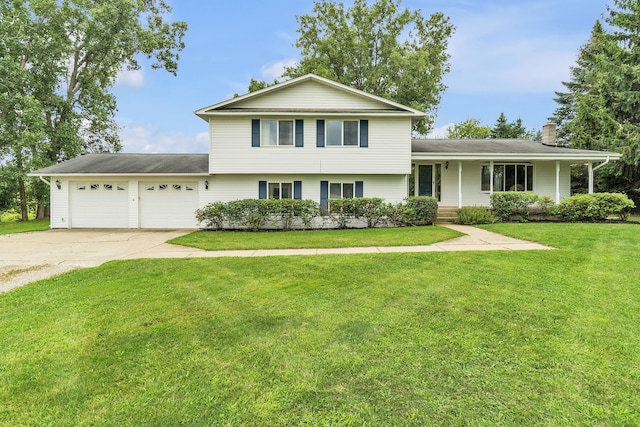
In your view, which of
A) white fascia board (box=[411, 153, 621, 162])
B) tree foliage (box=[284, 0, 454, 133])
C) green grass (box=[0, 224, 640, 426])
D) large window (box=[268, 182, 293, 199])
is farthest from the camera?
tree foliage (box=[284, 0, 454, 133])

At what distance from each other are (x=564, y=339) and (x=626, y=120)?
80.0ft

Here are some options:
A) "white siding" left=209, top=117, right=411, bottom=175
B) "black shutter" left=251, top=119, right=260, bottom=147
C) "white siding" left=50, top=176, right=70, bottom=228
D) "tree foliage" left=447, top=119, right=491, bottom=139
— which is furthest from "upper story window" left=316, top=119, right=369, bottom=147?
"tree foliage" left=447, top=119, right=491, bottom=139

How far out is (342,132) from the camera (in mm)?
14617

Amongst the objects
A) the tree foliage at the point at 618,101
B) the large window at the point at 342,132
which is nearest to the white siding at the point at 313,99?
the large window at the point at 342,132

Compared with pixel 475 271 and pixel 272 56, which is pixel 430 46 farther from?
pixel 475 271

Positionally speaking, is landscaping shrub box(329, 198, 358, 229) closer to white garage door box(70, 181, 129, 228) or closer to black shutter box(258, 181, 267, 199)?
black shutter box(258, 181, 267, 199)

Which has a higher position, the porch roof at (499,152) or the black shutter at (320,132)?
the black shutter at (320,132)

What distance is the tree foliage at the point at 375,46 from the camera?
25.0 metres

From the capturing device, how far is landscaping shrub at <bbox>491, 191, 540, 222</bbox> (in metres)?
13.6

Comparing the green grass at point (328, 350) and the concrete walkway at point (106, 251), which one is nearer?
the green grass at point (328, 350)

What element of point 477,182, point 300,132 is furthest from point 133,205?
point 477,182

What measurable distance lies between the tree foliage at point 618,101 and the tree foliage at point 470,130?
45.0ft

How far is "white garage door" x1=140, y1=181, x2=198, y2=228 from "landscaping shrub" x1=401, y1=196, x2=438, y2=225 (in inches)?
374

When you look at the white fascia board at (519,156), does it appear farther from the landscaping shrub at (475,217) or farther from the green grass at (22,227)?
the green grass at (22,227)
